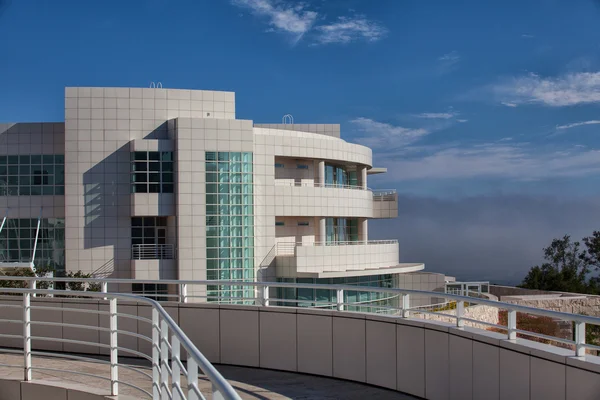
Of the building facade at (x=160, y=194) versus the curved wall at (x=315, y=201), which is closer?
the building facade at (x=160, y=194)

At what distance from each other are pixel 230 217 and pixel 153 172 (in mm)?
5065

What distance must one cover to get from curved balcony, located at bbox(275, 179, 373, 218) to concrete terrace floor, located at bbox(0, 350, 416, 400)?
30.4 m

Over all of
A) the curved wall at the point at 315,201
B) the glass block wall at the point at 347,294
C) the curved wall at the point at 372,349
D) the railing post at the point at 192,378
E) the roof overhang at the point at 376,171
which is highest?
the roof overhang at the point at 376,171

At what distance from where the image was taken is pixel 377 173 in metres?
56.7

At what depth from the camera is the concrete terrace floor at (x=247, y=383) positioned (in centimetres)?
914

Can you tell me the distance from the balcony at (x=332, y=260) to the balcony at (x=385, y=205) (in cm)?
342

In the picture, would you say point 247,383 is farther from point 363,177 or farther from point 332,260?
point 363,177

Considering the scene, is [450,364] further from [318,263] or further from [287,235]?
[287,235]

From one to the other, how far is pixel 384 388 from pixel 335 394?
826 millimetres

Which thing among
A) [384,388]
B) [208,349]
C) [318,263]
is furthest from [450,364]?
[318,263]

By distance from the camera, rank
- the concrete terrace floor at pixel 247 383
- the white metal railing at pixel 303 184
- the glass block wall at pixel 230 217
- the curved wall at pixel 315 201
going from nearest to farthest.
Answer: the concrete terrace floor at pixel 247 383
the glass block wall at pixel 230 217
the curved wall at pixel 315 201
the white metal railing at pixel 303 184

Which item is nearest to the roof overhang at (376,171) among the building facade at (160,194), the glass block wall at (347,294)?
the glass block wall at (347,294)

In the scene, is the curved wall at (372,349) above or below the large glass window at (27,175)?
below

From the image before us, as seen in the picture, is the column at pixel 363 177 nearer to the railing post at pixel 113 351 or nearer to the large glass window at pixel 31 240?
the large glass window at pixel 31 240
